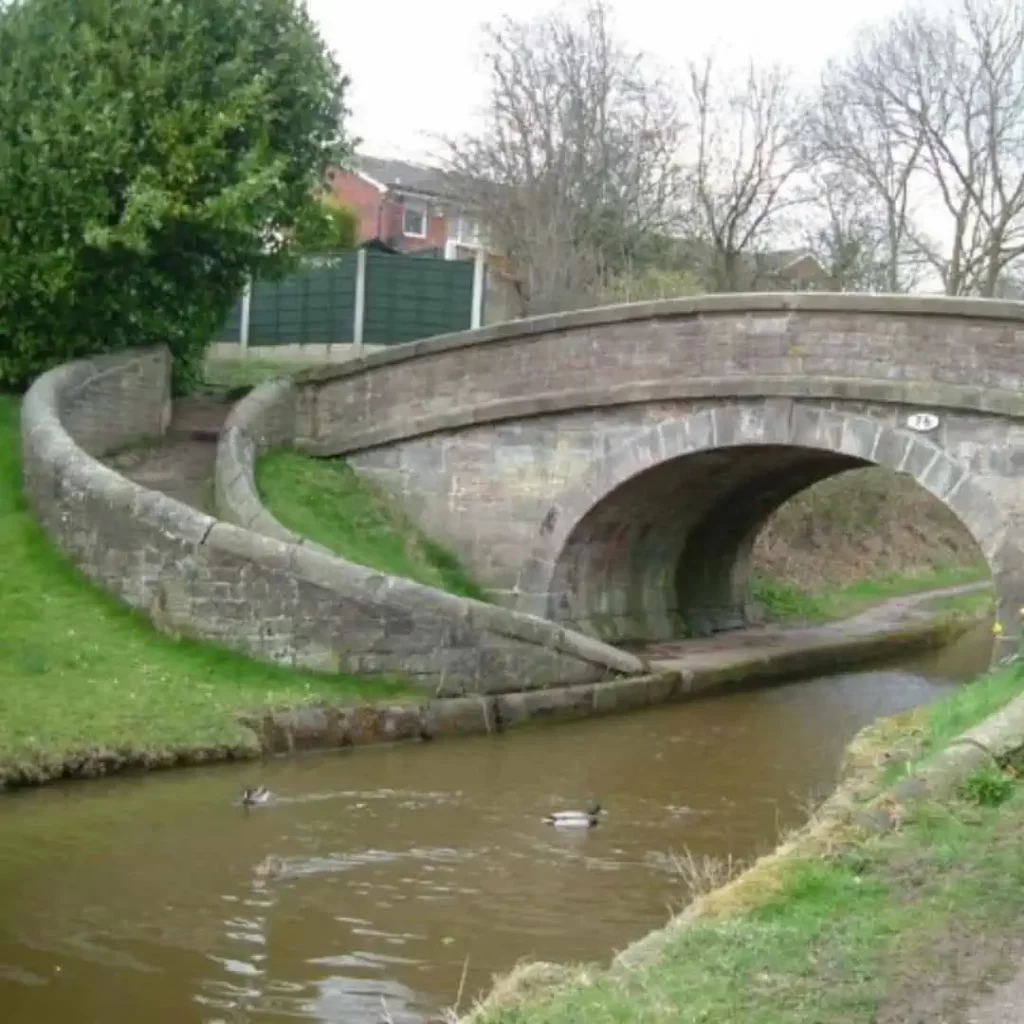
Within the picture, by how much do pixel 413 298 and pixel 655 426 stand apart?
8935 mm

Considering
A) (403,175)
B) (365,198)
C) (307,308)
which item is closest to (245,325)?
(307,308)

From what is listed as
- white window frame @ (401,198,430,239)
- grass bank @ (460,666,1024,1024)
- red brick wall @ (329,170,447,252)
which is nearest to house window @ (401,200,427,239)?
white window frame @ (401,198,430,239)

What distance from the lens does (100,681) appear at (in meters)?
12.2

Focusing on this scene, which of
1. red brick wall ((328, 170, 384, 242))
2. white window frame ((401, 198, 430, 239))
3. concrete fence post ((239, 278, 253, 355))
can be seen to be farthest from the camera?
white window frame ((401, 198, 430, 239))

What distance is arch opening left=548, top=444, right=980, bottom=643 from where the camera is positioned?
17.8m

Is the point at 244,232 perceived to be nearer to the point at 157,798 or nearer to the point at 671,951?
the point at 157,798

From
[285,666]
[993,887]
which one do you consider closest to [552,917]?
[993,887]

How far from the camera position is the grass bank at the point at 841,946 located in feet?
15.4

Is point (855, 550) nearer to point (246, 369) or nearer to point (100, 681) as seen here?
point (246, 369)

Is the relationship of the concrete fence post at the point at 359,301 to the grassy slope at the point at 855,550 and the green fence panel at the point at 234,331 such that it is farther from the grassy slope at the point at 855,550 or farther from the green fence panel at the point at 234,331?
the grassy slope at the point at 855,550

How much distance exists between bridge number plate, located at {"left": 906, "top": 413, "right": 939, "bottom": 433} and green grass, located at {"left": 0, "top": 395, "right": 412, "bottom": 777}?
5.45m

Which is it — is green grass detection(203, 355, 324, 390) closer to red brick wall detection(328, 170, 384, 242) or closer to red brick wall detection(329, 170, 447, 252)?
red brick wall detection(329, 170, 447, 252)

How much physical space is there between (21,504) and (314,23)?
691 cm

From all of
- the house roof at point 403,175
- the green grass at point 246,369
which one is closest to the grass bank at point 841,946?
the green grass at point 246,369
